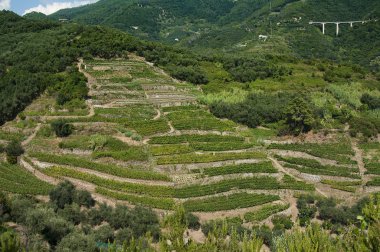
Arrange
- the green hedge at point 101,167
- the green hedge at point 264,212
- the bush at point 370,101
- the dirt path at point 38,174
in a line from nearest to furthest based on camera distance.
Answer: the green hedge at point 264,212 < the dirt path at point 38,174 < the green hedge at point 101,167 < the bush at point 370,101

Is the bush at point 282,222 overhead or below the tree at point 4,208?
below

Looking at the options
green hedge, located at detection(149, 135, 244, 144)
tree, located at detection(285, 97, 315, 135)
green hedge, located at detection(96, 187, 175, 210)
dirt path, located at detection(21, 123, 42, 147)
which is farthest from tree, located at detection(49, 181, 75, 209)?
tree, located at detection(285, 97, 315, 135)

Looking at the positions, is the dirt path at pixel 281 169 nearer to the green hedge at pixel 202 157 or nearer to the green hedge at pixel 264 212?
the green hedge at pixel 202 157

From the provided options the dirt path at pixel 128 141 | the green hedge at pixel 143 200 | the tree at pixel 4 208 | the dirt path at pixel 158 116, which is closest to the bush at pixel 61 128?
the dirt path at pixel 128 141

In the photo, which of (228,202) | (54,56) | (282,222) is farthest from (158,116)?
(54,56)

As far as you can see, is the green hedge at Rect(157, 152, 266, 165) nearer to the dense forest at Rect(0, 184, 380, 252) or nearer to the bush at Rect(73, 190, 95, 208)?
the dense forest at Rect(0, 184, 380, 252)

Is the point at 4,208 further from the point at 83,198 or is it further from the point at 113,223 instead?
the point at 113,223

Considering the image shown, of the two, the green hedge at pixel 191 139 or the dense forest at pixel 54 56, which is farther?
the dense forest at pixel 54 56
